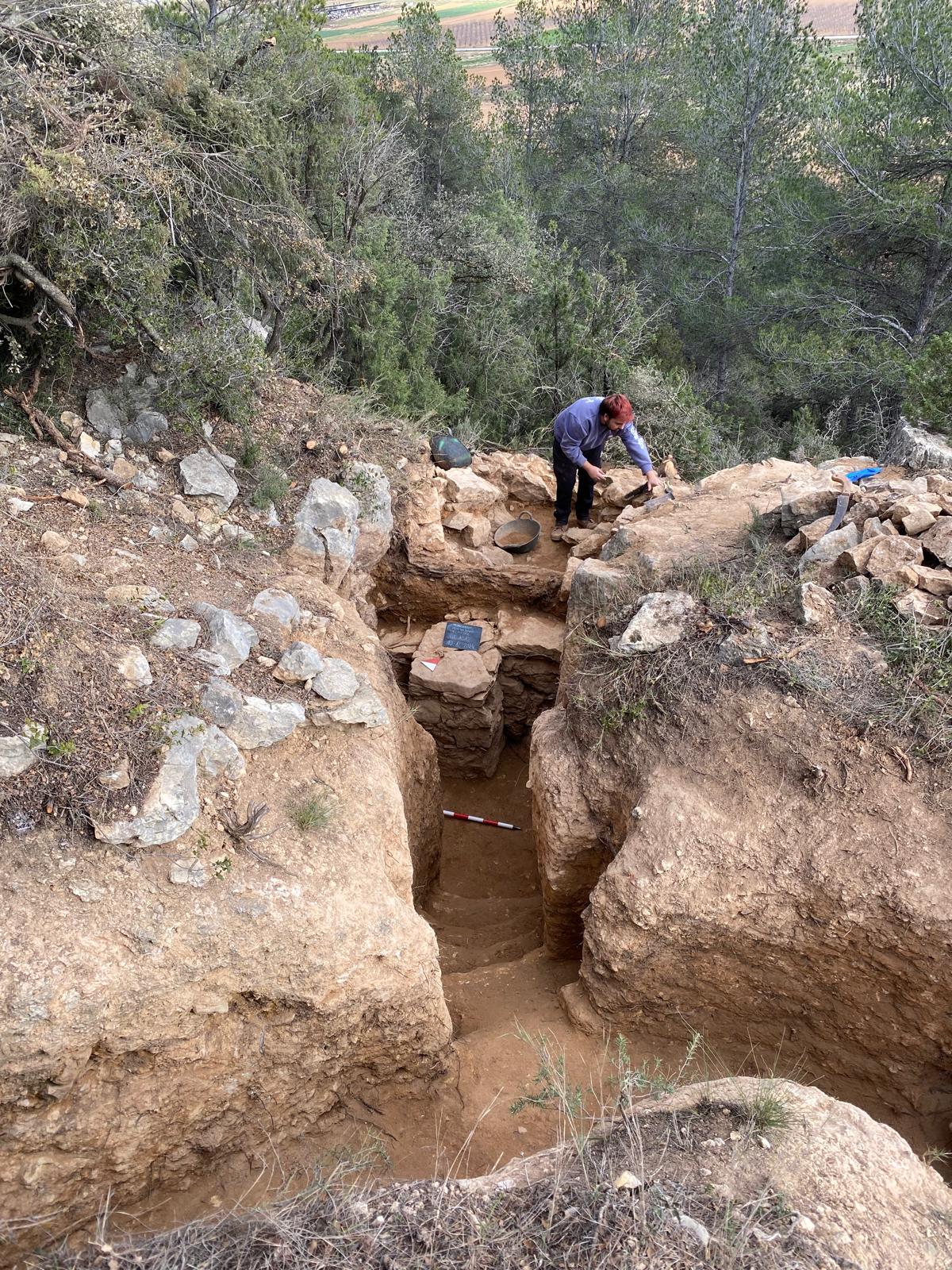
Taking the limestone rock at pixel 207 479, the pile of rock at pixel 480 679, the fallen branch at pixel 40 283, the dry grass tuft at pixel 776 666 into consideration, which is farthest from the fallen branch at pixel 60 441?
the dry grass tuft at pixel 776 666

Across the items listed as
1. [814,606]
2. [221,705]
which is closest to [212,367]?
[221,705]

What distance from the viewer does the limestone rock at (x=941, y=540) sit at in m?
4.27

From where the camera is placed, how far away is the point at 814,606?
425 centimetres

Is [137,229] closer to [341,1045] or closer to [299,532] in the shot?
[299,532]

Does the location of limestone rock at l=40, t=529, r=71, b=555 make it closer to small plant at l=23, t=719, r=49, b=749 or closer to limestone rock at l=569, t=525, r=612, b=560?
small plant at l=23, t=719, r=49, b=749

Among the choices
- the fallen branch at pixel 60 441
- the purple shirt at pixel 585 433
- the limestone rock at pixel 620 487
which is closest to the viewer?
the fallen branch at pixel 60 441

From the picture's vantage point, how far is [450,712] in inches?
271

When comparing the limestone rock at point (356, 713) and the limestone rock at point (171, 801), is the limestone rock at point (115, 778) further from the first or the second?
the limestone rock at point (356, 713)

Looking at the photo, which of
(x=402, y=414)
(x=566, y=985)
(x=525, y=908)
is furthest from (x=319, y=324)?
(x=566, y=985)

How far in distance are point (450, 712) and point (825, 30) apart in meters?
13.2

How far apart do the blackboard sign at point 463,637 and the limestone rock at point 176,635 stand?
10.3 feet

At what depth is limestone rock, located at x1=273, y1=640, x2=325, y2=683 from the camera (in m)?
4.29

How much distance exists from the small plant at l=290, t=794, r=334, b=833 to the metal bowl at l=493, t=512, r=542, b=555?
Answer: 4098 mm

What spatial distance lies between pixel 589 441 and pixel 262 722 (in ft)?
13.1
